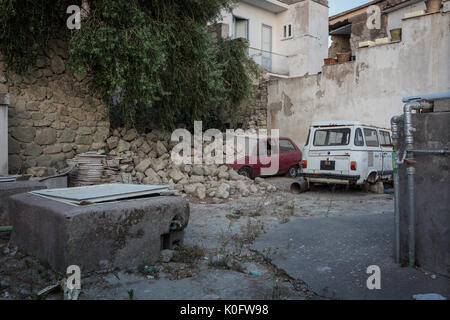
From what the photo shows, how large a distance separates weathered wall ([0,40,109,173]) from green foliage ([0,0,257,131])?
365mm

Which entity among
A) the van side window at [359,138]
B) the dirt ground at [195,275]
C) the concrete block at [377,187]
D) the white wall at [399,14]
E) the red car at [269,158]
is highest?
the white wall at [399,14]

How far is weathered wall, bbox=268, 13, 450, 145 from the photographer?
1160 cm

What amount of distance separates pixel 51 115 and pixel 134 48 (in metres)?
2.45

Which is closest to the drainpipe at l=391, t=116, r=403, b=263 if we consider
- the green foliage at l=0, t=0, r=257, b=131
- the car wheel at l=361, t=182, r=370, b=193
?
the green foliage at l=0, t=0, r=257, b=131

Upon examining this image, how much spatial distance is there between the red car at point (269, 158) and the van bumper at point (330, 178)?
1952 millimetres

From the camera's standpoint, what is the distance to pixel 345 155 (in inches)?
363

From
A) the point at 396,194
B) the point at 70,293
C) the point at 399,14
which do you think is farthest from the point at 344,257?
the point at 399,14

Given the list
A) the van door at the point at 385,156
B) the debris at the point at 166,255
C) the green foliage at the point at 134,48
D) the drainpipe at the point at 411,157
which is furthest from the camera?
the van door at the point at 385,156

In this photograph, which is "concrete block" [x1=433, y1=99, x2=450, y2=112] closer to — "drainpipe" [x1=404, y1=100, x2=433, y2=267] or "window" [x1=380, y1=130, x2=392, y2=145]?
"drainpipe" [x1=404, y1=100, x2=433, y2=267]

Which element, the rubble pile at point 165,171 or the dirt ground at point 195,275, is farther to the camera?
the rubble pile at point 165,171

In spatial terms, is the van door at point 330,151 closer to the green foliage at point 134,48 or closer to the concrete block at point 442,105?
the green foliage at point 134,48

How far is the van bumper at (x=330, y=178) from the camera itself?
910cm

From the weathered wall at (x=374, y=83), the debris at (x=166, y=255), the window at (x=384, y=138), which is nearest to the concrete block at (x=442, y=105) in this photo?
the debris at (x=166, y=255)

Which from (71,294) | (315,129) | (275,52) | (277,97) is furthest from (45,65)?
(275,52)
